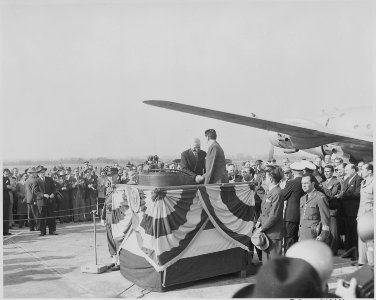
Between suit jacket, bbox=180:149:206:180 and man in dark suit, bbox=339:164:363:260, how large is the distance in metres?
2.54

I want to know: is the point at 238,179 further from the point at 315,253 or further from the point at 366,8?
the point at 315,253

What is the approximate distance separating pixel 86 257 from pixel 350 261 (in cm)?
450

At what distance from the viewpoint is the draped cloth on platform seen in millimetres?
4695

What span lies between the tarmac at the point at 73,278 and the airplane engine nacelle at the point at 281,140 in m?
7.35

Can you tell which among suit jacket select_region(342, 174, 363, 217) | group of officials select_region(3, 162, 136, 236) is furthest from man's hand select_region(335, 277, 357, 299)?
group of officials select_region(3, 162, 136, 236)

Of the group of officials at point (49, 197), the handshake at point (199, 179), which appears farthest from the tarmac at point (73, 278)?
the group of officials at point (49, 197)

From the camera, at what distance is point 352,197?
6367 mm

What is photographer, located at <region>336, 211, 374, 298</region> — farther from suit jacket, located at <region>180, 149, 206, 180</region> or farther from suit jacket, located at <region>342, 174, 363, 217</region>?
suit jacket, located at <region>342, 174, 363, 217</region>

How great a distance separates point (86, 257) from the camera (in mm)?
6656

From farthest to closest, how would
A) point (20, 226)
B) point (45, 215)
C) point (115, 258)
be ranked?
point (20, 226)
point (45, 215)
point (115, 258)

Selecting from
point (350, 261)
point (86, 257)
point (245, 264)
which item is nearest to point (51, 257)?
point (86, 257)

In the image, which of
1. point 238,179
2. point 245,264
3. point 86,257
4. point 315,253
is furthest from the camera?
point 238,179

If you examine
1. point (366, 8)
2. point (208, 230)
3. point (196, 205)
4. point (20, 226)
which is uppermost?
point (366, 8)

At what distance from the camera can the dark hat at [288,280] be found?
5.50ft
